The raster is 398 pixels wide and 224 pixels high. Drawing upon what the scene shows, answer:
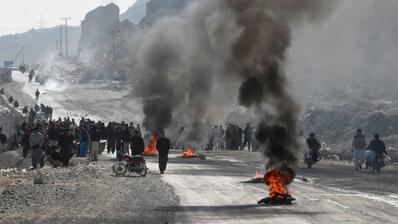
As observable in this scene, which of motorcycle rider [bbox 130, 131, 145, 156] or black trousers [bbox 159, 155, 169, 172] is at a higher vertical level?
motorcycle rider [bbox 130, 131, 145, 156]

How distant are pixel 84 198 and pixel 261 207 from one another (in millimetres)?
6052

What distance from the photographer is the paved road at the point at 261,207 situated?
2002cm

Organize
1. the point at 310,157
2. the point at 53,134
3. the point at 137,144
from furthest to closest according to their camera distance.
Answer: the point at 53,134 < the point at 310,157 < the point at 137,144

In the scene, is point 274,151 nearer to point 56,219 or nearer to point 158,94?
point 56,219

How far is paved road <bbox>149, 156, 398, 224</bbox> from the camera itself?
2002 cm

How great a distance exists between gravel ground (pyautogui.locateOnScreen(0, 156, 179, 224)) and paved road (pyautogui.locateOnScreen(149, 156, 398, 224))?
0.69m

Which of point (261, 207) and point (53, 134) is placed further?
point (53, 134)

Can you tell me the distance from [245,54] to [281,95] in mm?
2424

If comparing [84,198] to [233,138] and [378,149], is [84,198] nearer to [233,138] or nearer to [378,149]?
[378,149]

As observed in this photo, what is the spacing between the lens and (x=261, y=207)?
74.5 ft

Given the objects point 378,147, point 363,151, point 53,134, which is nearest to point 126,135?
point 53,134

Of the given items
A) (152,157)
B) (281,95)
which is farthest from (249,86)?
(152,157)

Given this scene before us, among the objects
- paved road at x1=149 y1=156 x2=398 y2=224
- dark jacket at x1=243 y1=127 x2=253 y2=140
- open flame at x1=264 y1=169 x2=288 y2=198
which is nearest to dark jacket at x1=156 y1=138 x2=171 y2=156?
paved road at x1=149 y1=156 x2=398 y2=224

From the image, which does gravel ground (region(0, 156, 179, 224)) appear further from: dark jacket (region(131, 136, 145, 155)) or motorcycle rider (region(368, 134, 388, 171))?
motorcycle rider (region(368, 134, 388, 171))
